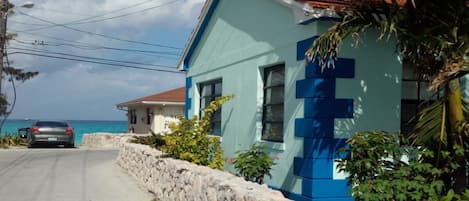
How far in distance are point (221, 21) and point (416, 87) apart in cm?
559

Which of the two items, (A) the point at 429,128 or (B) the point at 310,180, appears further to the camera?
(B) the point at 310,180

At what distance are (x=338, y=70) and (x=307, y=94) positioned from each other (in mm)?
586

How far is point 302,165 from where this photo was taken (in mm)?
8516

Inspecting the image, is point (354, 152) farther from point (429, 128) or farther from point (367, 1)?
point (367, 1)

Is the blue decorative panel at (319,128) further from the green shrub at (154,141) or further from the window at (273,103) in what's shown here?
the green shrub at (154,141)

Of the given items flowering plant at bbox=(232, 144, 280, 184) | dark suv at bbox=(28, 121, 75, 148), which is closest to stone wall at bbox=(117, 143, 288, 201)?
flowering plant at bbox=(232, 144, 280, 184)

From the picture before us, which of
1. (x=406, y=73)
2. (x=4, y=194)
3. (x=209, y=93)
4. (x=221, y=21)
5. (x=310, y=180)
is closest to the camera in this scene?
(x=310, y=180)

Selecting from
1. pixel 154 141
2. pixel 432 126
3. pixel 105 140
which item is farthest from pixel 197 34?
pixel 105 140

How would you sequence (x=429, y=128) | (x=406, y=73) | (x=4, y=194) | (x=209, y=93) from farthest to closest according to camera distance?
(x=209, y=93) → (x=4, y=194) → (x=406, y=73) → (x=429, y=128)

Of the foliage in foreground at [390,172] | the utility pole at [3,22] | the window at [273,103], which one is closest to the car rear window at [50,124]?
Result: the utility pole at [3,22]

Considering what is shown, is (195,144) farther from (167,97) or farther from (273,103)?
(167,97)

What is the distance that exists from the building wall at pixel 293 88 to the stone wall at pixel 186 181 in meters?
1.40

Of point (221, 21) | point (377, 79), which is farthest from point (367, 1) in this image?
point (221, 21)

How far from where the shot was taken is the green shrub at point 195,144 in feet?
33.2
